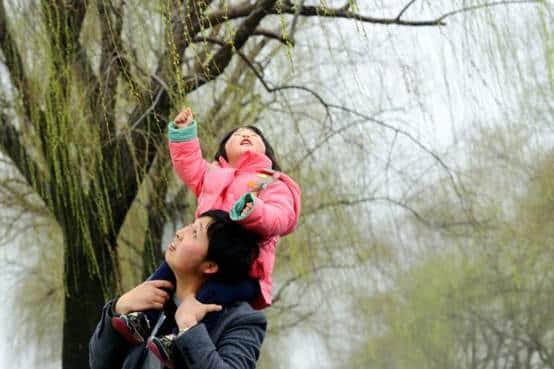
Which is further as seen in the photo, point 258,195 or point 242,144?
point 242,144

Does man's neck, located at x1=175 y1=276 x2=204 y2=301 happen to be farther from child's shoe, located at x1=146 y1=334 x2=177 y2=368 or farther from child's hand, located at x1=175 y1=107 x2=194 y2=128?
child's hand, located at x1=175 y1=107 x2=194 y2=128

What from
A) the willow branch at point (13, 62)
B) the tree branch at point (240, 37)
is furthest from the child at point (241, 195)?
the willow branch at point (13, 62)

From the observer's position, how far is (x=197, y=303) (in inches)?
67.8

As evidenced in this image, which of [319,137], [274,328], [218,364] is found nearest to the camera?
[218,364]

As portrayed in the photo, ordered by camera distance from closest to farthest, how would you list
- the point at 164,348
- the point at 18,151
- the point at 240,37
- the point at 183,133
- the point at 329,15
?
the point at 164,348 → the point at 183,133 → the point at 329,15 → the point at 240,37 → the point at 18,151

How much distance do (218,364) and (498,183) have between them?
17.4 ft

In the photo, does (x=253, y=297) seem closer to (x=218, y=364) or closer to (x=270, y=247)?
(x=270, y=247)

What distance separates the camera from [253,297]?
1.84 metres

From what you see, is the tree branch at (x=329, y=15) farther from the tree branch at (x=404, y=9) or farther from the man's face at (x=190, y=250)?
the man's face at (x=190, y=250)

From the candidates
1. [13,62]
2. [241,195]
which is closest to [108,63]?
[13,62]

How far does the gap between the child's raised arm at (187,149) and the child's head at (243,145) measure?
69 mm

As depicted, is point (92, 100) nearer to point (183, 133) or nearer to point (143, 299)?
point (183, 133)

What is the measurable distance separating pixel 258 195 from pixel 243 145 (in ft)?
0.66

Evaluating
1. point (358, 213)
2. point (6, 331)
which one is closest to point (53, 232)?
point (358, 213)
